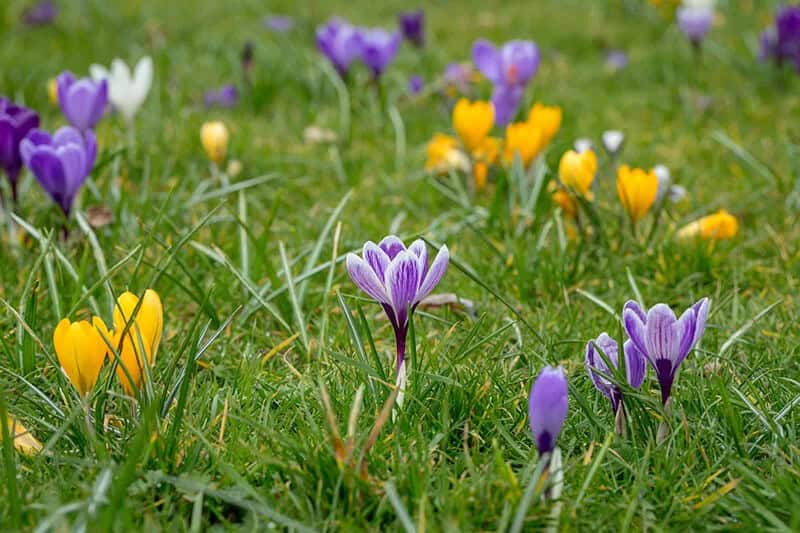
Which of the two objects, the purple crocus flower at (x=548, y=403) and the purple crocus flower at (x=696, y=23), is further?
the purple crocus flower at (x=696, y=23)

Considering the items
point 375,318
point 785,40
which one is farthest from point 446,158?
point 785,40

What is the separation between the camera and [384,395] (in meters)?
1.49

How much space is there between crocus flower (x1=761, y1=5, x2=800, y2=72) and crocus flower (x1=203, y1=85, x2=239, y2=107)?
2459mm

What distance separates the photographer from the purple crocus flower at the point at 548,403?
1.23 metres

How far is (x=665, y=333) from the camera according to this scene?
137 centimetres

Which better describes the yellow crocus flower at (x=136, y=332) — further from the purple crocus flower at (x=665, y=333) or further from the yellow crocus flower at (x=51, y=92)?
the yellow crocus flower at (x=51, y=92)

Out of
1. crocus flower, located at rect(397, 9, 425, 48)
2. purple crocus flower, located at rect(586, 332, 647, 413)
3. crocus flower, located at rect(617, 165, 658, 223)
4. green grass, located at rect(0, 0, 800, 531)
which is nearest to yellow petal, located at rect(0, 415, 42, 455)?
green grass, located at rect(0, 0, 800, 531)

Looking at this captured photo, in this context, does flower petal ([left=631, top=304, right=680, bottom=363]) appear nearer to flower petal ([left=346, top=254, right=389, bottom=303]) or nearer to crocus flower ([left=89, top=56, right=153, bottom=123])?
flower petal ([left=346, top=254, right=389, bottom=303])

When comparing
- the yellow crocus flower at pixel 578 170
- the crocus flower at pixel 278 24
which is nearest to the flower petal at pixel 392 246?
the yellow crocus flower at pixel 578 170

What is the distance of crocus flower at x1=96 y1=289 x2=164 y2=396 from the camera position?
1.45 metres

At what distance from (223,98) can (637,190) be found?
90.9 inches

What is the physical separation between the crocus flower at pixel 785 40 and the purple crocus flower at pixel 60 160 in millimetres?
3030

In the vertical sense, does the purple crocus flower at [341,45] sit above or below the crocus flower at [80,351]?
above

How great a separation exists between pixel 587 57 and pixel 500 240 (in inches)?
114
